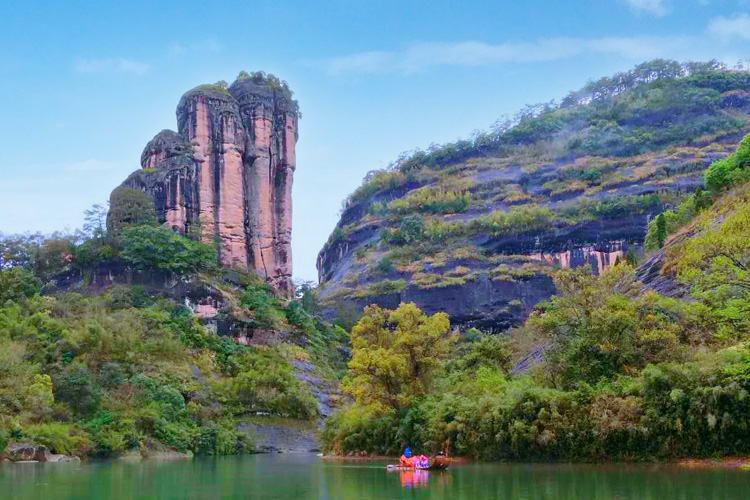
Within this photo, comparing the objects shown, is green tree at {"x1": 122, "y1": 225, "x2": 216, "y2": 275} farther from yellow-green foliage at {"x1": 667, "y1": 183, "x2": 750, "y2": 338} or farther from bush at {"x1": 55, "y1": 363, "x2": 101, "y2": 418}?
yellow-green foliage at {"x1": 667, "y1": 183, "x2": 750, "y2": 338}

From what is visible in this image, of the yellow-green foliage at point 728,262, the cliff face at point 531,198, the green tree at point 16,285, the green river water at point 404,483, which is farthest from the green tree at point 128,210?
the yellow-green foliage at point 728,262

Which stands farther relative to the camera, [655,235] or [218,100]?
[218,100]

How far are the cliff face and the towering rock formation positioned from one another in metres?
12.1

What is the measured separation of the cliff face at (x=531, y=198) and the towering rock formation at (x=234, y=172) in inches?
475

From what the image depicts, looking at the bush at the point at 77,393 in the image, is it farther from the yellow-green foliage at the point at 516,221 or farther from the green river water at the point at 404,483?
the yellow-green foliage at the point at 516,221

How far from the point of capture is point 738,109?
106 m

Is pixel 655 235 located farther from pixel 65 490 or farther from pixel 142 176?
pixel 142 176

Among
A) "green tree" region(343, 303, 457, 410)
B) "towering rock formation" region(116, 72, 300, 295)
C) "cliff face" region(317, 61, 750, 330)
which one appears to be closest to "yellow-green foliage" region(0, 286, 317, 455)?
"towering rock formation" region(116, 72, 300, 295)

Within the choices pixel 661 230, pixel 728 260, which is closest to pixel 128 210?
pixel 661 230

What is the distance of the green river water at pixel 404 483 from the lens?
19.4 meters

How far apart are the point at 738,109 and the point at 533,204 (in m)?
32.0

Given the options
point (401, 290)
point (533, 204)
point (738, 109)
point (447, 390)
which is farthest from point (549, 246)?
point (447, 390)

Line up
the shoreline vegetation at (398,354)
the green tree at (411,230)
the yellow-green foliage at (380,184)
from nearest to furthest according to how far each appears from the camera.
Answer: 1. the shoreline vegetation at (398,354)
2. the green tree at (411,230)
3. the yellow-green foliage at (380,184)

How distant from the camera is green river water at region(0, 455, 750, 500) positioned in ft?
63.5
